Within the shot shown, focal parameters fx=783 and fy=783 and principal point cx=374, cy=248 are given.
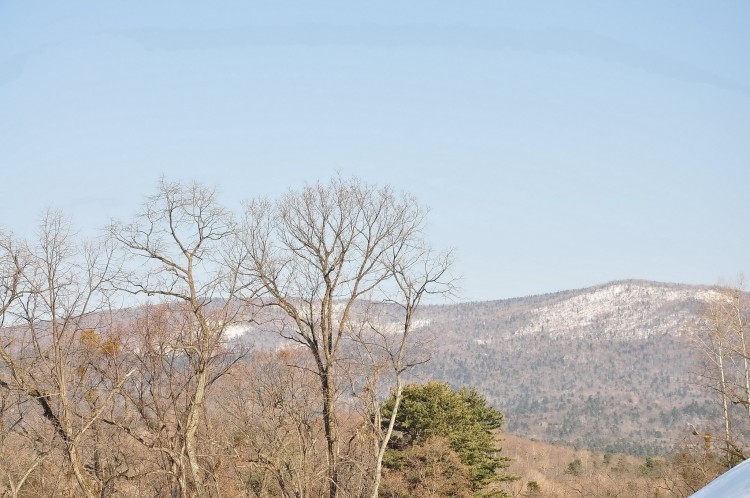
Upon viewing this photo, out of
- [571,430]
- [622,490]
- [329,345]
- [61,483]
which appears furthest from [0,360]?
[571,430]

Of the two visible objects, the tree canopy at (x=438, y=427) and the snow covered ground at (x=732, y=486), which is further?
the tree canopy at (x=438, y=427)

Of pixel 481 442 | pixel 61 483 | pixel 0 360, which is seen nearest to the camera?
pixel 0 360

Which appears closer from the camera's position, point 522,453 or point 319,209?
point 319,209

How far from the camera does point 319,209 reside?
19.8 metres

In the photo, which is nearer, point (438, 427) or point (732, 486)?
point (732, 486)

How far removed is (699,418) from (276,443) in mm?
150881

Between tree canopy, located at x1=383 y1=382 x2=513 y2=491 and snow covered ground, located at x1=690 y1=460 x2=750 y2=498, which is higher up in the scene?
snow covered ground, located at x1=690 y1=460 x2=750 y2=498

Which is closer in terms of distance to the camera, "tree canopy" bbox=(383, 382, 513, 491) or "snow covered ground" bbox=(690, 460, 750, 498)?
"snow covered ground" bbox=(690, 460, 750, 498)

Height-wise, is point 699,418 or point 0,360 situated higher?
point 0,360

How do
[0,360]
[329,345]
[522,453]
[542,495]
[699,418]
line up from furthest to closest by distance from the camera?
[699,418] → [522,453] → [542,495] → [329,345] → [0,360]

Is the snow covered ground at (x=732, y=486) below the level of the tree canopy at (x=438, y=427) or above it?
above

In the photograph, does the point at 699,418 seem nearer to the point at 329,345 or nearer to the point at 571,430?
the point at 571,430

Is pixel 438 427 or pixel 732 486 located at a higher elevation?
pixel 732 486


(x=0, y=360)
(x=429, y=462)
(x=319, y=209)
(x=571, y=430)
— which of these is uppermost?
(x=319, y=209)
